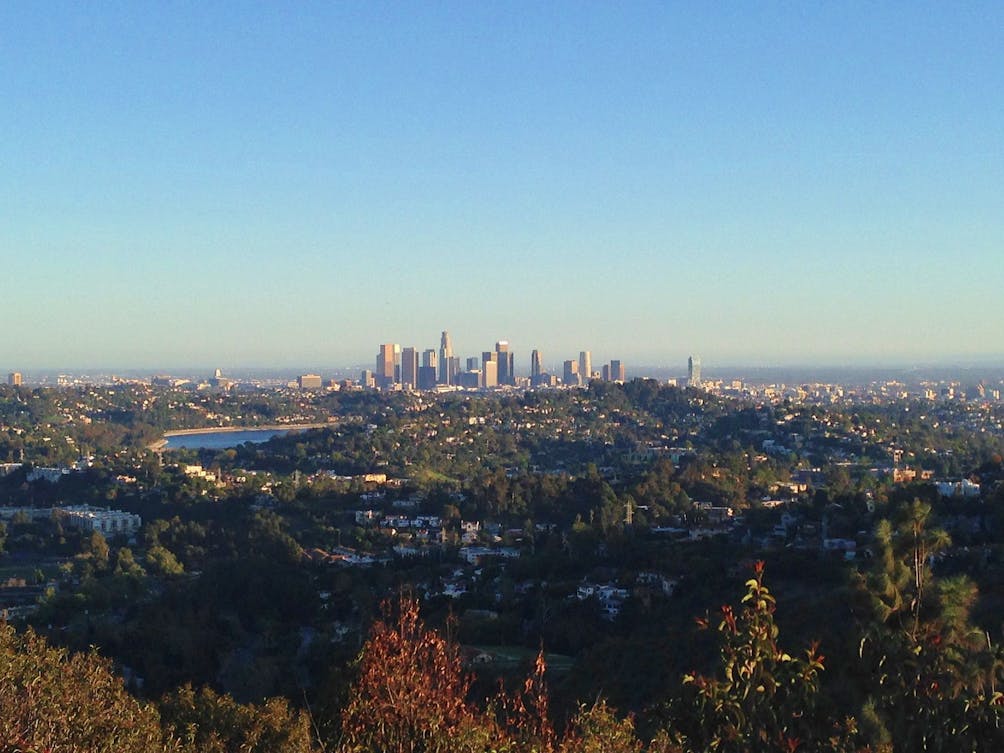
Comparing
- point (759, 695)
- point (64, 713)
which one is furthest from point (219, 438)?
point (759, 695)

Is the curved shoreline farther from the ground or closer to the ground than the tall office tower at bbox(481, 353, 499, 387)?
closer to the ground

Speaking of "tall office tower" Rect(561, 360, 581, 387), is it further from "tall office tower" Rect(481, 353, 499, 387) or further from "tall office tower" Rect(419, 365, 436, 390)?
"tall office tower" Rect(419, 365, 436, 390)

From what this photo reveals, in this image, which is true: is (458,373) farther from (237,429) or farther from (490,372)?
(237,429)

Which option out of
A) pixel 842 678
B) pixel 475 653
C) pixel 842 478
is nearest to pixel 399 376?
pixel 842 478

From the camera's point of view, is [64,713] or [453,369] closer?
[64,713]

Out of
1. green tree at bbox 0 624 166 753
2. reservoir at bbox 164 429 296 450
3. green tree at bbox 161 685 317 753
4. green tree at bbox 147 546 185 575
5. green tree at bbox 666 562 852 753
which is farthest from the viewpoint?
reservoir at bbox 164 429 296 450

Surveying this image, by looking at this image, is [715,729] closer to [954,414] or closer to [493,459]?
[493,459]

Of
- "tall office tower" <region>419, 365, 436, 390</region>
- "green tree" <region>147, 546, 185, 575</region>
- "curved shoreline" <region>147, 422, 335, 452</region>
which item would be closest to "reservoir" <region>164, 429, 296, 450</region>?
"curved shoreline" <region>147, 422, 335, 452</region>
